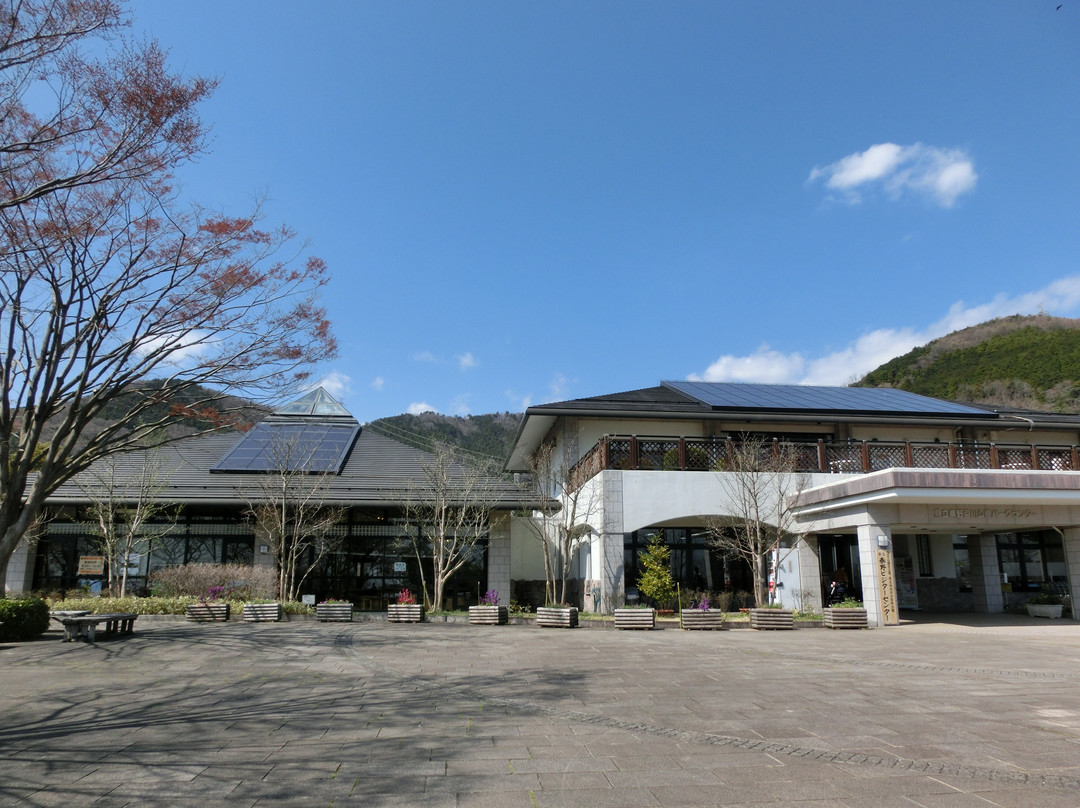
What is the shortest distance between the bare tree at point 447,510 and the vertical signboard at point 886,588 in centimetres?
963

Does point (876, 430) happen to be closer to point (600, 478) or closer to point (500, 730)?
point (600, 478)

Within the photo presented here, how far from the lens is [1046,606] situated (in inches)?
701

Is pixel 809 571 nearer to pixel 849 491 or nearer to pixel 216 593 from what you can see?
pixel 849 491

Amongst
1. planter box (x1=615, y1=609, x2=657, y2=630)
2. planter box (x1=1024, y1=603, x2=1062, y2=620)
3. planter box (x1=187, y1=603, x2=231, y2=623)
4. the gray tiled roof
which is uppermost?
the gray tiled roof

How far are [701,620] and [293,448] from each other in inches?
500

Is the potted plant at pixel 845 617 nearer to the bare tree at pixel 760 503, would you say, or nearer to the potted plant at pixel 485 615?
the bare tree at pixel 760 503

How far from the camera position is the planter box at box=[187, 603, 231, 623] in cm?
1597

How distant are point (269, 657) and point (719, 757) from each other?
7.77 m

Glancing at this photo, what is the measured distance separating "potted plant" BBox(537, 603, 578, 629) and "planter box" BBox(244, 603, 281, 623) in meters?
6.01

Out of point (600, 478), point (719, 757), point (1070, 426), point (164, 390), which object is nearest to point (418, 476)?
point (600, 478)

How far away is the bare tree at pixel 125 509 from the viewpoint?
18594 millimetres

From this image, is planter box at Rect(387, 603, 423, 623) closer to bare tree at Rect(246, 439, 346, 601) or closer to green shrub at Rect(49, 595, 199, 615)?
bare tree at Rect(246, 439, 346, 601)

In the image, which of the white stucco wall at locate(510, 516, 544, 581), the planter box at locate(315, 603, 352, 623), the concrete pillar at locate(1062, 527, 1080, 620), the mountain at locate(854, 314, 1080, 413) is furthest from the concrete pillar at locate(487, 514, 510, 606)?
the mountain at locate(854, 314, 1080, 413)

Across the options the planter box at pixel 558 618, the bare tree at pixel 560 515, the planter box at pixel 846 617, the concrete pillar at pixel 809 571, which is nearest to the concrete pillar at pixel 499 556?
the bare tree at pixel 560 515
